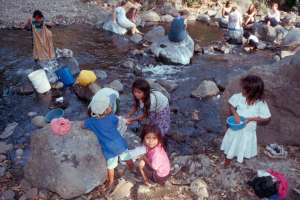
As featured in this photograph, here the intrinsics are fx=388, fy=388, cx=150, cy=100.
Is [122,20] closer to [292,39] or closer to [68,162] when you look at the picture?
[292,39]

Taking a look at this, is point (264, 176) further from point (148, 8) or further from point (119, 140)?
point (148, 8)

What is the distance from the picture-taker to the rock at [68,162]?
4776mm

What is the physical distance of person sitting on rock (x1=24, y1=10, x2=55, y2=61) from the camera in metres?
8.51

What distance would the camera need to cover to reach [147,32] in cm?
1325

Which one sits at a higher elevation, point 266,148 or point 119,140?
point 119,140

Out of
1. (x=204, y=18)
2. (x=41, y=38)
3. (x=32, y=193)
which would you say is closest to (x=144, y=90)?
(x=32, y=193)

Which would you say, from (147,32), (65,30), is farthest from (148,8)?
(65,30)

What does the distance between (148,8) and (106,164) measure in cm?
1199

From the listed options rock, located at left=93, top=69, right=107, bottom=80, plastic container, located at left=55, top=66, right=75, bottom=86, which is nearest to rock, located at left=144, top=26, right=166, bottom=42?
rock, located at left=93, top=69, right=107, bottom=80

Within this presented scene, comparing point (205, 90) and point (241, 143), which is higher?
point (241, 143)

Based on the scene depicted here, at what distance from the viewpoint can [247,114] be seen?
16.3 feet

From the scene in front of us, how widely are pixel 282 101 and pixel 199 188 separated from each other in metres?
1.99

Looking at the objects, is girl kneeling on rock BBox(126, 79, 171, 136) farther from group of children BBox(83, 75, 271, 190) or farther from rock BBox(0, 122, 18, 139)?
rock BBox(0, 122, 18, 139)

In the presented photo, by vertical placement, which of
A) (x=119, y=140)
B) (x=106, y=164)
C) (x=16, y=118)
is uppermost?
(x=119, y=140)
